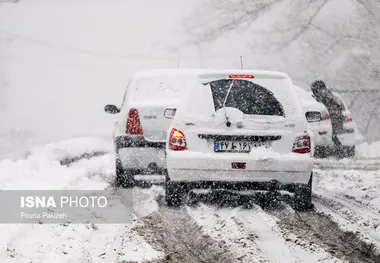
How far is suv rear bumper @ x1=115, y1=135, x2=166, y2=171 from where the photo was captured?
956 cm

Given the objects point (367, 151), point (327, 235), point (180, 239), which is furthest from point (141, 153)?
point (367, 151)

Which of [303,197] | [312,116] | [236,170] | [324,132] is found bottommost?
[303,197]

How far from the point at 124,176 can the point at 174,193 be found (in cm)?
203

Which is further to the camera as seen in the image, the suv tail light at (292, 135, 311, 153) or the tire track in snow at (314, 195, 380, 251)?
the suv tail light at (292, 135, 311, 153)

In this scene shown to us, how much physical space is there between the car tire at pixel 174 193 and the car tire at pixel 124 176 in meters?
1.62

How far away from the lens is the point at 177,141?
7.96 metres

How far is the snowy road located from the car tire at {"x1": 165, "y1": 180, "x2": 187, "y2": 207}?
118mm

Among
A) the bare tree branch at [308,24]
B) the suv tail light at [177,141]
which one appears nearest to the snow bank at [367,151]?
the bare tree branch at [308,24]

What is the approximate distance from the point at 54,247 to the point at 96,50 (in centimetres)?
7120

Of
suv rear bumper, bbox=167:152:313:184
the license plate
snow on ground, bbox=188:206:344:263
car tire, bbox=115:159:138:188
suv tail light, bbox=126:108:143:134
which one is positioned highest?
suv tail light, bbox=126:108:143:134

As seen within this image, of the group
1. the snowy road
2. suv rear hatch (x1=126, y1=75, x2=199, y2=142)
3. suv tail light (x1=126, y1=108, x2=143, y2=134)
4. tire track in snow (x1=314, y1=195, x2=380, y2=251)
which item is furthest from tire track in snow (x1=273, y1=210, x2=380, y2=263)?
suv tail light (x1=126, y1=108, x2=143, y2=134)

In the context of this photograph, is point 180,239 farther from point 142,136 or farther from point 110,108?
point 110,108

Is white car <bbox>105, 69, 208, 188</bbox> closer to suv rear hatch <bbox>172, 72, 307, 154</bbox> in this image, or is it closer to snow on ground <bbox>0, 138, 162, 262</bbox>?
snow on ground <bbox>0, 138, 162, 262</bbox>

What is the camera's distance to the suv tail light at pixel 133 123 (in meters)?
9.67
